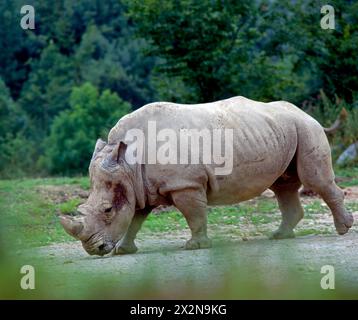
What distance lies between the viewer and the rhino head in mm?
7414

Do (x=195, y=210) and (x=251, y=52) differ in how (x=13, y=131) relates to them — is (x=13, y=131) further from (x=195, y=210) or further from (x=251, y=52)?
(x=195, y=210)

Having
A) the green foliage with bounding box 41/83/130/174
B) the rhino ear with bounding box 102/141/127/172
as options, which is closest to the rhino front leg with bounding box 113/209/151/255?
the rhino ear with bounding box 102/141/127/172

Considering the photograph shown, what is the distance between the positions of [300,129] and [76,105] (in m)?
32.4

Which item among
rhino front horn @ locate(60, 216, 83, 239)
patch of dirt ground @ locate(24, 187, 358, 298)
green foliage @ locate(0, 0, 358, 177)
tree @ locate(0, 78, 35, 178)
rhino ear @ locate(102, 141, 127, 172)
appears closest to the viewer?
patch of dirt ground @ locate(24, 187, 358, 298)

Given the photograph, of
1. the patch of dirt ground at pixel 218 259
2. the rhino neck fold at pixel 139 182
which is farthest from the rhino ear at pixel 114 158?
the patch of dirt ground at pixel 218 259

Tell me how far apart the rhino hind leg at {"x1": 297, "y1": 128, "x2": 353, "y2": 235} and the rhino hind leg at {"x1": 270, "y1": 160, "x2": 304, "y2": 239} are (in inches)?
8.3

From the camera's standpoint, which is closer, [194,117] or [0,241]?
[0,241]

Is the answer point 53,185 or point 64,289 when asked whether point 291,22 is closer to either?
point 53,185

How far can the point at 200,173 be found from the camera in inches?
303

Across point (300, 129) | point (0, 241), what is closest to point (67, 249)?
point (300, 129)

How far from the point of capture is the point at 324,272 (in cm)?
558

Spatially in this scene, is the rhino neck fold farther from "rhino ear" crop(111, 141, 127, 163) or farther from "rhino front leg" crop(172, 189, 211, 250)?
"rhino front leg" crop(172, 189, 211, 250)
